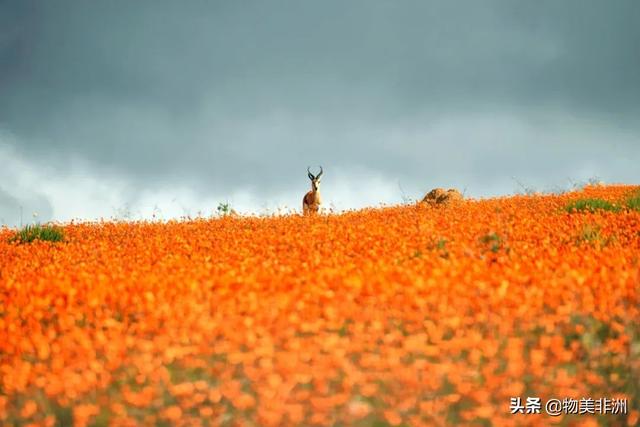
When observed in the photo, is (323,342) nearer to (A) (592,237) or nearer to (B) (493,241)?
(B) (493,241)

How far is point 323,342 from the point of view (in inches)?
232

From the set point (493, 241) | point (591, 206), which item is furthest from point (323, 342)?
point (591, 206)

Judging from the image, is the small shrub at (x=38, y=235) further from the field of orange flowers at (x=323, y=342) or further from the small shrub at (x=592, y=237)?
the small shrub at (x=592, y=237)

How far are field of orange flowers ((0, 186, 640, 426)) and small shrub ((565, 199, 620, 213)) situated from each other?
593 centimetres

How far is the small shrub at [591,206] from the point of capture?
15.4 m

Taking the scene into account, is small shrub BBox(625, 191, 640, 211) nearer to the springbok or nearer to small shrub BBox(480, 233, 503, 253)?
small shrub BBox(480, 233, 503, 253)

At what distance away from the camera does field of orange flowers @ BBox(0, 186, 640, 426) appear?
536 cm

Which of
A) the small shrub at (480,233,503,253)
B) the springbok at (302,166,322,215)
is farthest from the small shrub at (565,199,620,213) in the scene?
the springbok at (302,166,322,215)

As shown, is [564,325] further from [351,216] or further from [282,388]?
[351,216]

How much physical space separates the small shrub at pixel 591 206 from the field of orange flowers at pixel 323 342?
593 cm

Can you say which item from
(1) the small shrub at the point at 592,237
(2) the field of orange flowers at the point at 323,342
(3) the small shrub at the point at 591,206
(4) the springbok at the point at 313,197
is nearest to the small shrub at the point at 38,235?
(2) the field of orange flowers at the point at 323,342

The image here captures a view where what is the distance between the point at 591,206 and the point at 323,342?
37.8 feet

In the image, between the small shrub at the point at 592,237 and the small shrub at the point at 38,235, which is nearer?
the small shrub at the point at 592,237

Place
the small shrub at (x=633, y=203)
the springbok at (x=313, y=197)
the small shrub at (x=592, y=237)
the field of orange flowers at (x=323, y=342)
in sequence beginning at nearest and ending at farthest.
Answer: the field of orange flowers at (x=323, y=342), the small shrub at (x=592, y=237), the small shrub at (x=633, y=203), the springbok at (x=313, y=197)
